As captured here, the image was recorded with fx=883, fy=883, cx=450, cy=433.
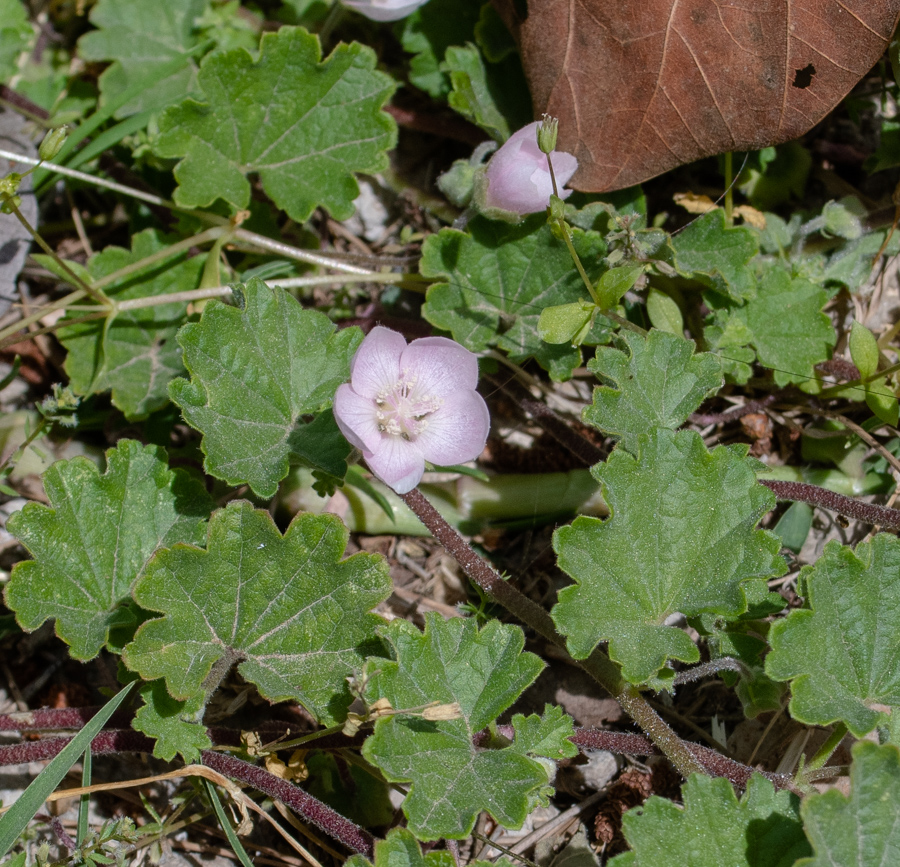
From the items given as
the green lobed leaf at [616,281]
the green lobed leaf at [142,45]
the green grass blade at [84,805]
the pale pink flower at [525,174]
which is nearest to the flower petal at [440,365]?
the green lobed leaf at [616,281]

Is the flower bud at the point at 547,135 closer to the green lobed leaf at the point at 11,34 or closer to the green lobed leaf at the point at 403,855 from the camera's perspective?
the green lobed leaf at the point at 403,855

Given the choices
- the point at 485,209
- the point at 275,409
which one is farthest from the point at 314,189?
the point at 275,409

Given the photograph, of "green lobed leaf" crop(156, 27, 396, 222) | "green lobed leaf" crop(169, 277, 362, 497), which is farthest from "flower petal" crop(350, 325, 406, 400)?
"green lobed leaf" crop(156, 27, 396, 222)

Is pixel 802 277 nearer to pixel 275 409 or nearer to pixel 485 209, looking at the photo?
pixel 485 209

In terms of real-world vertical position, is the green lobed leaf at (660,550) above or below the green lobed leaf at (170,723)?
above

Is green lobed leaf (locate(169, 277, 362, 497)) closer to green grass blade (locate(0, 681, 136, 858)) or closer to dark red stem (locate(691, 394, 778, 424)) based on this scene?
green grass blade (locate(0, 681, 136, 858))

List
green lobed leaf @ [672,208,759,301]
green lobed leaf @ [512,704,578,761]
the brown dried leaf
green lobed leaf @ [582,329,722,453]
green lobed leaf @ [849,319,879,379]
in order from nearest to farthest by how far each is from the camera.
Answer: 1. green lobed leaf @ [512,704,578,761]
2. green lobed leaf @ [582,329,722,453]
3. the brown dried leaf
4. green lobed leaf @ [849,319,879,379]
5. green lobed leaf @ [672,208,759,301]
